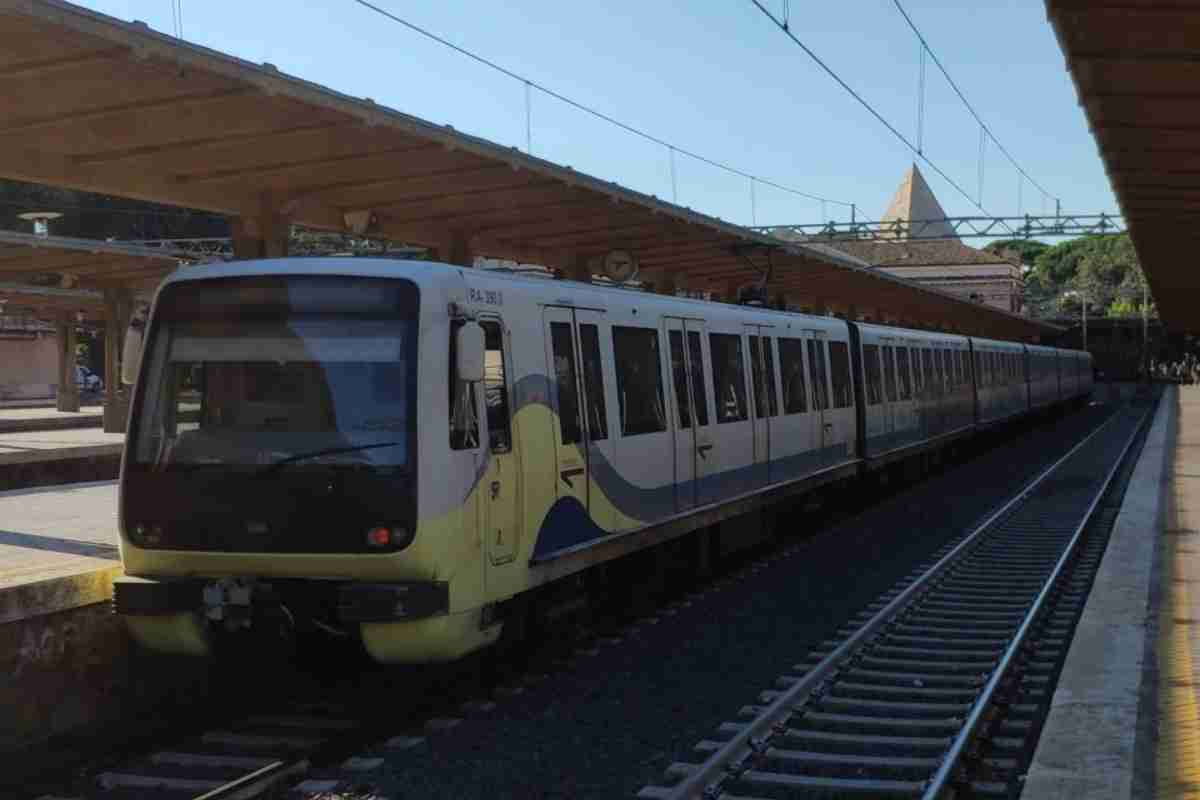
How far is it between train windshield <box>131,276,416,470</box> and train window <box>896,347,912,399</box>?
14.1 metres

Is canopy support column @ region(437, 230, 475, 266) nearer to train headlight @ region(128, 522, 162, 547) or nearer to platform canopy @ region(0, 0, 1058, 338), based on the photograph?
platform canopy @ region(0, 0, 1058, 338)

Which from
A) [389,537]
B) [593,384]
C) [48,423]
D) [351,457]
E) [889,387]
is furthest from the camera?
[48,423]

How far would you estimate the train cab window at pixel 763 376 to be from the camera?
1345cm

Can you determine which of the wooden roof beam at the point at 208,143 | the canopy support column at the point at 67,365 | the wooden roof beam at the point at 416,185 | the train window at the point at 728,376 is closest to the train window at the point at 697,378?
the train window at the point at 728,376

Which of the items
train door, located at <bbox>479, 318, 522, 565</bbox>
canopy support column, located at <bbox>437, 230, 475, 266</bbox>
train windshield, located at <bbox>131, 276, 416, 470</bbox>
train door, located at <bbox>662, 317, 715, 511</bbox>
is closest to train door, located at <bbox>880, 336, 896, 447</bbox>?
canopy support column, located at <bbox>437, 230, 475, 266</bbox>

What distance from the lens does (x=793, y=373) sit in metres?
14.9

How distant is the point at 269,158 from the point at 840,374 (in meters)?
8.08

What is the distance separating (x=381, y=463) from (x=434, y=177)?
21.4 ft

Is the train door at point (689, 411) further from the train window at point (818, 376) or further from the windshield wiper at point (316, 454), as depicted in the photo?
the windshield wiper at point (316, 454)

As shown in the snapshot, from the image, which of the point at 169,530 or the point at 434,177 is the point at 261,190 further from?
the point at 169,530

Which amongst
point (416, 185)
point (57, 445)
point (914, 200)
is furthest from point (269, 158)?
point (914, 200)

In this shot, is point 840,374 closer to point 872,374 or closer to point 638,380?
point 872,374

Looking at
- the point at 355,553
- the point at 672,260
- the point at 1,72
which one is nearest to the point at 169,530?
the point at 355,553

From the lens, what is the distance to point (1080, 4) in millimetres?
9664
